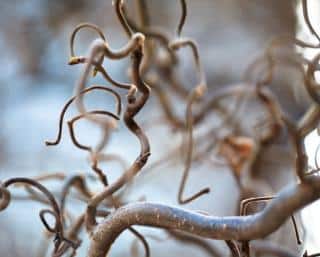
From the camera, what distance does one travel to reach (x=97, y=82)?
0.91 metres

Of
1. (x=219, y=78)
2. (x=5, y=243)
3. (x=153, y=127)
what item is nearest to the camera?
(x=5, y=243)

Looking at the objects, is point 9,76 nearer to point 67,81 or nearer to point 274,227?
point 67,81

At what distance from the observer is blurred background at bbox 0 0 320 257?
24.8 inches

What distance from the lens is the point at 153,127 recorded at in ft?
2.45

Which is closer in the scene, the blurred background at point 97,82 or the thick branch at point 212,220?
the thick branch at point 212,220

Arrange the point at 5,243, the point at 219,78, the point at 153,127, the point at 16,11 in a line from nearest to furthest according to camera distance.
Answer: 1. the point at 5,243
2. the point at 153,127
3. the point at 219,78
4. the point at 16,11

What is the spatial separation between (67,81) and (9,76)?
0.10 meters

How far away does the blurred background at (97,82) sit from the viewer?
0.63 m

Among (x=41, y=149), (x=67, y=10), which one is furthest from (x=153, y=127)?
(x=67, y=10)

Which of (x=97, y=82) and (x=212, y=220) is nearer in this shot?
(x=212, y=220)

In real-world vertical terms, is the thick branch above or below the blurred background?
below

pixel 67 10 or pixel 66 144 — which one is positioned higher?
pixel 67 10

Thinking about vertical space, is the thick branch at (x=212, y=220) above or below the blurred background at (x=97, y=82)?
below

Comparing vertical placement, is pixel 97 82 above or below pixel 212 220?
above
